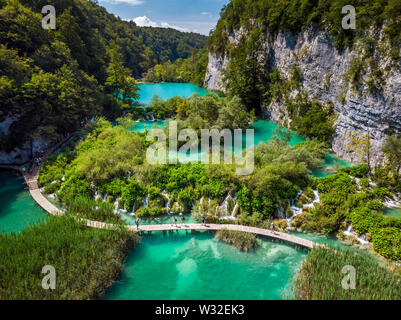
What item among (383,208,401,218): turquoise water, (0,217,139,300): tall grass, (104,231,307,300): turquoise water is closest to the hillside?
(383,208,401,218): turquoise water

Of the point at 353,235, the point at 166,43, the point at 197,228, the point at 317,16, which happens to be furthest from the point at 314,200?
the point at 166,43

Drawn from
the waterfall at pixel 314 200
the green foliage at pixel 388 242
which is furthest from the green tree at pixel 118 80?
the green foliage at pixel 388 242

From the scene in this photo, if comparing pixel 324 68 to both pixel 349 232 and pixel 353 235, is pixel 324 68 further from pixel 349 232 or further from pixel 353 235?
pixel 353 235

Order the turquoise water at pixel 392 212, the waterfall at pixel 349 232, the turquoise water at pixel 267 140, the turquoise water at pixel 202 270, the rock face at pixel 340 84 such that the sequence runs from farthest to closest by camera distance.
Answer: the turquoise water at pixel 267 140 < the rock face at pixel 340 84 < the turquoise water at pixel 392 212 < the waterfall at pixel 349 232 < the turquoise water at pixel 202 270

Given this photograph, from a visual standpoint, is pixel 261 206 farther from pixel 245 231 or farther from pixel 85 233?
pixel 85 233

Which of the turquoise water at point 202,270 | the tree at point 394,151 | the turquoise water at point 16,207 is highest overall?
the tree at point 394,151

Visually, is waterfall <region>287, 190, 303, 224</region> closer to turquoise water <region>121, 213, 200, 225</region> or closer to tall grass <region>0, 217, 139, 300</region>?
turquoise water <region>121, 213, 200, 225</region>

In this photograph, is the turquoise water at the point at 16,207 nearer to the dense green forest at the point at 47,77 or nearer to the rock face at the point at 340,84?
the dense green forest at the point at 47,77
